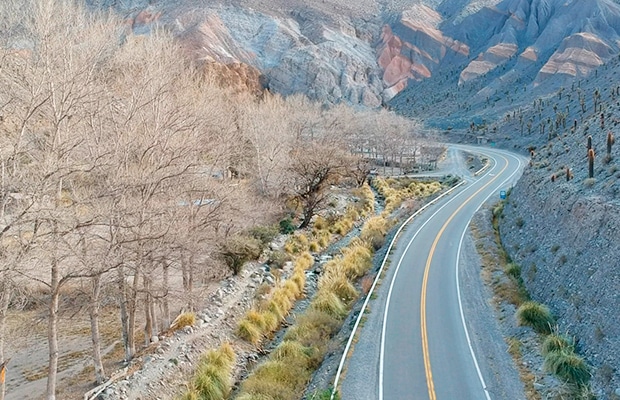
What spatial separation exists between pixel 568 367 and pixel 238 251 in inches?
687

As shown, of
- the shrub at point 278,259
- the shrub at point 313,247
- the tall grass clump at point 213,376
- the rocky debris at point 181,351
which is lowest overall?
the tall grass clump at point 213,376

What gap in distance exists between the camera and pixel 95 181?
61.8 ft

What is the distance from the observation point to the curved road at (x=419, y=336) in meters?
16.0

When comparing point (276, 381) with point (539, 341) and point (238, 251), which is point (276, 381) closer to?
point (539, 341)

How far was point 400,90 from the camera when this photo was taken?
157 meters

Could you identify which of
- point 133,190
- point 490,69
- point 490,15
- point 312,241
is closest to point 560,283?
point 133,190

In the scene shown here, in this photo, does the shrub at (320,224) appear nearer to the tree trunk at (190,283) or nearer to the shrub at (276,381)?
the tree trunk at (190,283)

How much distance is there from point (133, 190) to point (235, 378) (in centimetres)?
781

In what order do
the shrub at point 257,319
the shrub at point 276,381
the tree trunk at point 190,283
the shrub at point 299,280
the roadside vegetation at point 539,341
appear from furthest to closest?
the shrub at point 299,280 → the shrub at point 257,319 → the tree trunk at point 190,283 → the shrub at point 276,381 → the roadside vegetation at point 539,341

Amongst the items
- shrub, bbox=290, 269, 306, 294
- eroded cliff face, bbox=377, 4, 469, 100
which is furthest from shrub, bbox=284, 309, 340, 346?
eroded cliff face, bbox=377, 4, 469, 100

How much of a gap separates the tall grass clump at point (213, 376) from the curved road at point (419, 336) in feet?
14.6

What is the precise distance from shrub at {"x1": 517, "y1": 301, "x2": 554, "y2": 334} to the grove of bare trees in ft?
42.8

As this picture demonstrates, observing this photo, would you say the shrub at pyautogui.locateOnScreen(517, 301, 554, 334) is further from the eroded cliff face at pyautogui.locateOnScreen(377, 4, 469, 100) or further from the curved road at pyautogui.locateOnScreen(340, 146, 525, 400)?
the eroded cliff face at pyautogui.locateOnScreen(377, 4, 469, 100)

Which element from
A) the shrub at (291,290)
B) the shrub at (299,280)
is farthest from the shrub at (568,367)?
the shrub at (299,280)
